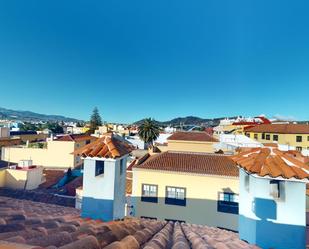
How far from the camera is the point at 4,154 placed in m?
35.2

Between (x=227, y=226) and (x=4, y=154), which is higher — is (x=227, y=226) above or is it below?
below

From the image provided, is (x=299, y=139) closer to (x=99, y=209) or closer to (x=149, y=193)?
(x=149, y=193)

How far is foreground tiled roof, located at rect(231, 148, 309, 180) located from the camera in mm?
5383

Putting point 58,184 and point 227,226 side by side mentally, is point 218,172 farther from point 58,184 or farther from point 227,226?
point 58,184

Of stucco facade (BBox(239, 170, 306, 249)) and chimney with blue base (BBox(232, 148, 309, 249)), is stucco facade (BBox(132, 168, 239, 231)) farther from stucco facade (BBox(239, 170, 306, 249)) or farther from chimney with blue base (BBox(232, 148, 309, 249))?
stucco facade (BBox(239, 170, 306, 249))

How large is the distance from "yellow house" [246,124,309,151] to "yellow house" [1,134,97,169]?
1775 inches

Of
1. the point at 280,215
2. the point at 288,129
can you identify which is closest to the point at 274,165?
the point at 280,215

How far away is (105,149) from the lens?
6754mm

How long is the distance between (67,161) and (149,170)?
23.2m

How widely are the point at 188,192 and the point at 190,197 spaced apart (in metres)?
0.35

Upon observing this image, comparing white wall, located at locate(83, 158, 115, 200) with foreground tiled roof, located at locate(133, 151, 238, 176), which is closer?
white wall, located at locate(83, 158, 115, 200)

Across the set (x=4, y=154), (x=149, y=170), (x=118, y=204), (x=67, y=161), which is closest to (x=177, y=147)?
(x=149, y=170)

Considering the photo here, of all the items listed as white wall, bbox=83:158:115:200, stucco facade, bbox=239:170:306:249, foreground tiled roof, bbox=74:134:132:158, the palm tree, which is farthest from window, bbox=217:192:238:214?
the palm tree

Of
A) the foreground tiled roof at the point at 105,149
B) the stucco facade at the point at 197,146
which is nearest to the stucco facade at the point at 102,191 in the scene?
the foreground tiled roof at the point at 105,149
